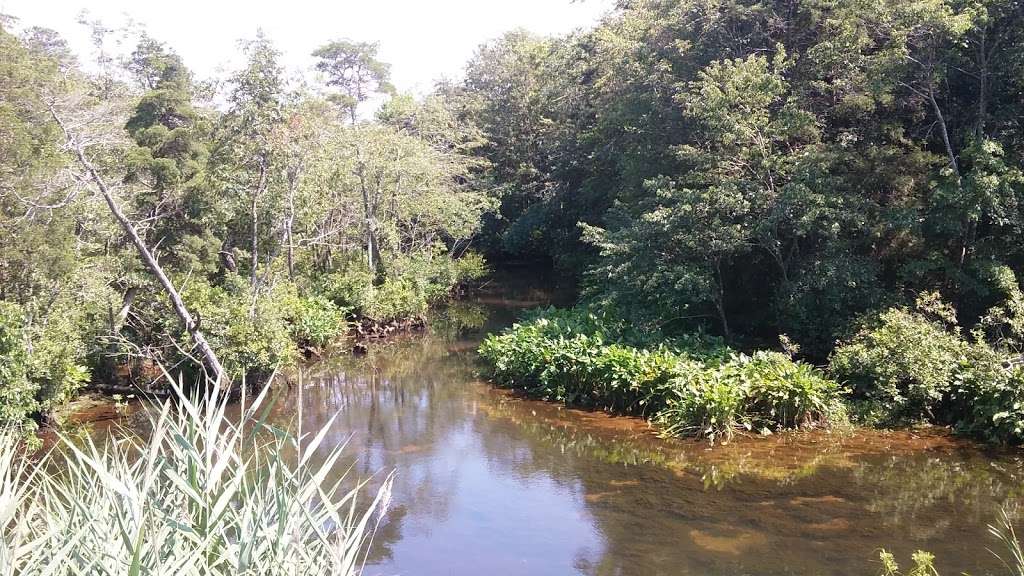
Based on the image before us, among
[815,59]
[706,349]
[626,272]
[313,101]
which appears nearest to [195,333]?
[313,101]

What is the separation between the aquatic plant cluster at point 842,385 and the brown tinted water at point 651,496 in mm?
356

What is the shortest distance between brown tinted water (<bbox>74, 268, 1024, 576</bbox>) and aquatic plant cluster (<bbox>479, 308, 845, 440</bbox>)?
376 millimetres

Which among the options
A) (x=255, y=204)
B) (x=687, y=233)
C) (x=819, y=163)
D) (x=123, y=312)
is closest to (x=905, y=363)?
(x=819, y=163)

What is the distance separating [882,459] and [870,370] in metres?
1.55

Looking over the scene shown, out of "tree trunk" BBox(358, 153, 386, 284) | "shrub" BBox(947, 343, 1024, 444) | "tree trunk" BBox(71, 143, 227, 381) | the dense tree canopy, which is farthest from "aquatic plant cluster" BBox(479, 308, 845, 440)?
"tree trunk" BBox(358, 153, 386, 284)

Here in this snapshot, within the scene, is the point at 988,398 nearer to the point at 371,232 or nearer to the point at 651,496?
the point at 651,496

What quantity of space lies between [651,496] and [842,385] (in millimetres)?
4136

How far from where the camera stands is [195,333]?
12.3 metres

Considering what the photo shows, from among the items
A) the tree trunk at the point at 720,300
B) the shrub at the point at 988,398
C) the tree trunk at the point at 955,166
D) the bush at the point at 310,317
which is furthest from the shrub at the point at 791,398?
the bush at the point at 310,317

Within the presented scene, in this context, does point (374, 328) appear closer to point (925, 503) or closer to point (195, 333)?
point (195, 333)

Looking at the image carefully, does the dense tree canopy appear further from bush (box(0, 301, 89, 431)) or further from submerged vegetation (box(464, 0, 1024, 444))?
bush (box(0, 301, 89, 431))

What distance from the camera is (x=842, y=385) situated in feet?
37.2

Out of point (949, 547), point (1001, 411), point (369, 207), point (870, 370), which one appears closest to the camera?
point (949, 547)

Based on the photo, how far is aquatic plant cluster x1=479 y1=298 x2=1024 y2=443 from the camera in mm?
10125
